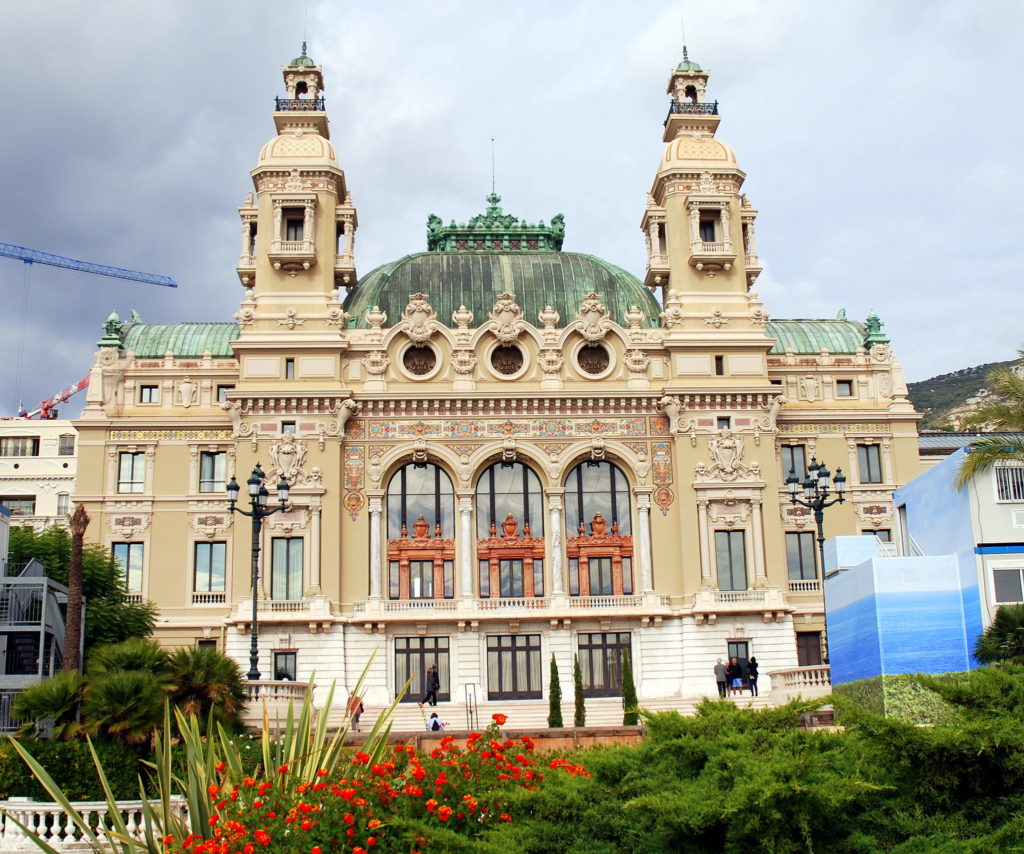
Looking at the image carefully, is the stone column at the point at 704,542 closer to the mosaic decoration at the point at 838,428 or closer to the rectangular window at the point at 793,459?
the rectangular window at the point at 793,459

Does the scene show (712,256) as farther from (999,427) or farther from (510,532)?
(999,427)

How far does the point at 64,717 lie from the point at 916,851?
845 inches

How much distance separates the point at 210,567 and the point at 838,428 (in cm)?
3034

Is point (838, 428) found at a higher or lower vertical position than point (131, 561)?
higher

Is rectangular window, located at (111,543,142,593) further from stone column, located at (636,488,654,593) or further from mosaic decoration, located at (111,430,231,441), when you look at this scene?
stone column, located at (636,488,654,593)

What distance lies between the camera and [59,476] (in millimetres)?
89688

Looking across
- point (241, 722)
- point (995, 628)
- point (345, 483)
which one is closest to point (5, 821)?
point (241, 722)

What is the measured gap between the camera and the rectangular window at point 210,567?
196 feet

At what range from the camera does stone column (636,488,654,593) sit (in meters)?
58.5

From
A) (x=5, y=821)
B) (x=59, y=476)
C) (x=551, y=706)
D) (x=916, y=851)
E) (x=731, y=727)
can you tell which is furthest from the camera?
(x=59, y=476)

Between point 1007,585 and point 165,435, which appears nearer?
point 1007,585

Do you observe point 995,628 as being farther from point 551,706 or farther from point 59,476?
point 59,476

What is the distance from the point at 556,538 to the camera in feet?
193

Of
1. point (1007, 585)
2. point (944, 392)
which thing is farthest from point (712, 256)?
point (944, 392)
